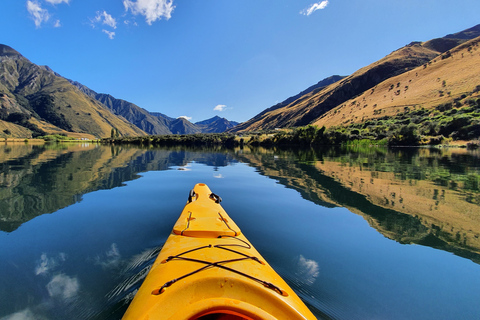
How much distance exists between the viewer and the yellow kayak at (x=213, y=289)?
2.91 m

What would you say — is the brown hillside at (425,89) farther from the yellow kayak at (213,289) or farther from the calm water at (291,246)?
the yellow kayak at (213,289)

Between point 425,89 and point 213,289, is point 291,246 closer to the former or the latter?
point 213,289

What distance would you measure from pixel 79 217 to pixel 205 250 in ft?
27.9

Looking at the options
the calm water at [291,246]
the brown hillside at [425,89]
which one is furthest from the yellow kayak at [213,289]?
the brown hillside at [425,89]

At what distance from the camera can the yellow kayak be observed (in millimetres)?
2906

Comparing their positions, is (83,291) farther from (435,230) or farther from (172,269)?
(435,230)

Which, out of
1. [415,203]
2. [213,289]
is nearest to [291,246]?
[213,289]

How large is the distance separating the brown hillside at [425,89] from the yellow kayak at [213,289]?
12217 centimetres

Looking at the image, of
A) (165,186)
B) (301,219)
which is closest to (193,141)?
(165,186)

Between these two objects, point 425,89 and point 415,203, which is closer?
point 415,203

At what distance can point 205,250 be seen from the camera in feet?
14.6

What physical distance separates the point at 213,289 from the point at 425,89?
155 m

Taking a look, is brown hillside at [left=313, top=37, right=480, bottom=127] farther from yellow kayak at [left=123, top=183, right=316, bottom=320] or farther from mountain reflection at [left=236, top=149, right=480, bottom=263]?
yellow kayak at [left=123, top=183, right=316, bottom=320]

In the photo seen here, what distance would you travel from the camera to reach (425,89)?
377ft
